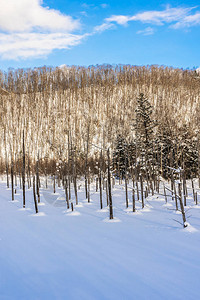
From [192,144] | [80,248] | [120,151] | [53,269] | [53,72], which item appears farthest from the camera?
[53,72]

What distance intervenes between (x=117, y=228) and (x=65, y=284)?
5.98m

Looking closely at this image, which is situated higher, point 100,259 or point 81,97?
point 81,97

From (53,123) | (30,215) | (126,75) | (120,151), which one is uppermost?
(126,75)

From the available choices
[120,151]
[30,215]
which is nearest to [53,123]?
[120,151]

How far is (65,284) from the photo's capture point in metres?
6.25

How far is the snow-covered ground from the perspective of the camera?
588 centimetres

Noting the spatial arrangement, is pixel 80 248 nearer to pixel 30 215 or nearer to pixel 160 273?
pixel 160 273

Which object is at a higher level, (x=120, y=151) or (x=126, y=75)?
(x=126, y=75)

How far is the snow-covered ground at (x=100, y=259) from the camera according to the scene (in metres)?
5.88

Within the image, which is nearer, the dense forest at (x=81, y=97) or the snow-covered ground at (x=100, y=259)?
the snow-covered ground at (x=100, y=259)

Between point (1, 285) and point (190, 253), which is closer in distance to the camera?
point (1, 285)

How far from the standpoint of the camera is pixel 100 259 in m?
7.86

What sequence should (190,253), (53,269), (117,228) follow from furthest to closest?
(117,228)
(190,253)
(53,269)

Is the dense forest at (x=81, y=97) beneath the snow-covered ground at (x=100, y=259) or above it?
above
